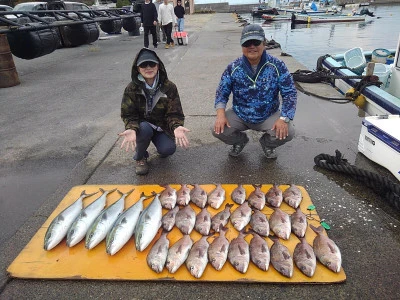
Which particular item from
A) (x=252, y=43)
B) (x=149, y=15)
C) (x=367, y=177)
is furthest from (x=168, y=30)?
(x=367, y=177)

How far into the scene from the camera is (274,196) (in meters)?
3.05

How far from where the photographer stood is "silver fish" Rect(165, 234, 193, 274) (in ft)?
7.62

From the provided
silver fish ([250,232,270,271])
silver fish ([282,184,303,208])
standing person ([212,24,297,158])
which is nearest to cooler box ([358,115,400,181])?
standing person ([212,24,297,158])

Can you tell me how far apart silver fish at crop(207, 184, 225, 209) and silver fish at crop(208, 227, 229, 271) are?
0.48 m

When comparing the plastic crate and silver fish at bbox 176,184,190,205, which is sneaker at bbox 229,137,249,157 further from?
the plastic crate

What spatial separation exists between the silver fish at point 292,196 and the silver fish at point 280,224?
246 mm

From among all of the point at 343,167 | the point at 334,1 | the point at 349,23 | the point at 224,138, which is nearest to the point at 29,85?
the point at 224,138

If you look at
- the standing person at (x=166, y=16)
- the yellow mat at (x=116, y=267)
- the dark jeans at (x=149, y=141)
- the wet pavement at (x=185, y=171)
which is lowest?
the wet pavement at (x=185, y=171)

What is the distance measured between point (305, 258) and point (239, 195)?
983 millimetres

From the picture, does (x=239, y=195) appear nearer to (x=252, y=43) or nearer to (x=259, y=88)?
(x=259, y=88)

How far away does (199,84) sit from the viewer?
7.74 m

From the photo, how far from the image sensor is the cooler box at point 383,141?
3.30 m

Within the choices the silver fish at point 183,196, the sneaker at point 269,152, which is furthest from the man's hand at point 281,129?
the silver fish at point 183,196

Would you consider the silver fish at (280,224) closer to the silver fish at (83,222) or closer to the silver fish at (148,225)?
the silver fish at (148,225)
